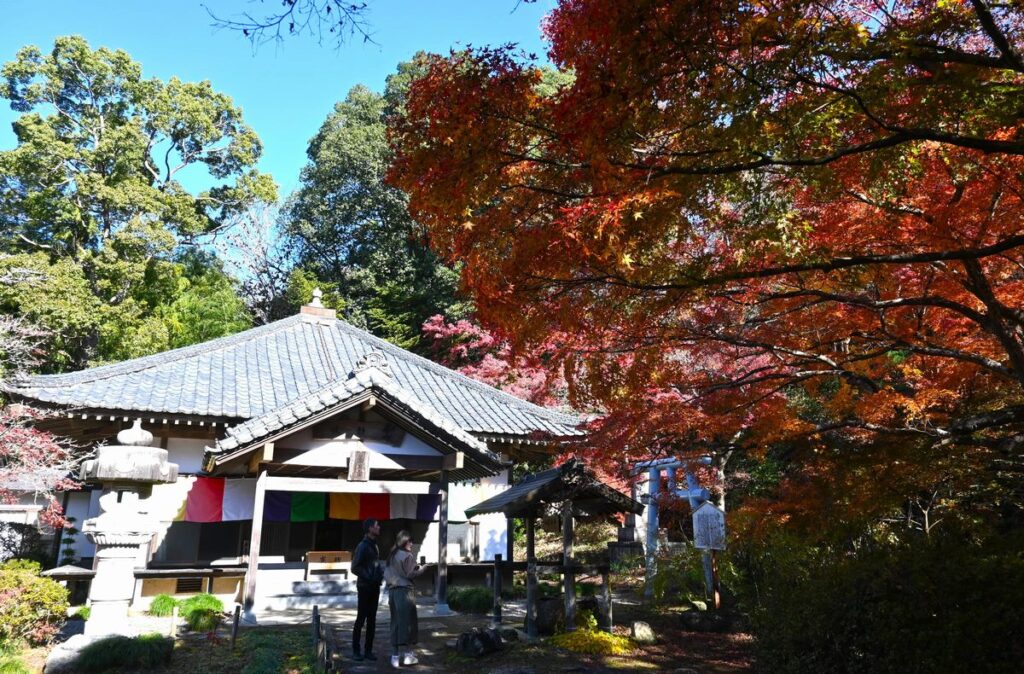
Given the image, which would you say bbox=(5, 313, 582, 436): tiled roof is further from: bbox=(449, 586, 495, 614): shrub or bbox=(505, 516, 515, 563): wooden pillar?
bbox=(449, 586, 495, 614): shrub

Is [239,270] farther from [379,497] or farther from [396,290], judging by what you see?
[379,497]

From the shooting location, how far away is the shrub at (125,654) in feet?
24.9

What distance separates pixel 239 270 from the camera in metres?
35.4

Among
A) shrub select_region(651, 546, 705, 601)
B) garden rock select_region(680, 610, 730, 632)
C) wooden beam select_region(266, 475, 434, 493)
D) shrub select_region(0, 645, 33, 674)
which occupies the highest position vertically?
wooden beam select_region(266, 475, 434, 493)

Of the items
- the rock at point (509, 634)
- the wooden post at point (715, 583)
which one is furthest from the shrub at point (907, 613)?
the wooden post at point (715, 583)

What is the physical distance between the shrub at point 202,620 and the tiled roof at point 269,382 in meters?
3.57

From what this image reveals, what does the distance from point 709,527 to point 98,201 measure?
25.9m

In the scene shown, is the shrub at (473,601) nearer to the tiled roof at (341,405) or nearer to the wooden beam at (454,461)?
the tiled roof at (341,405)

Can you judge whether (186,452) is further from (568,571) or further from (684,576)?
(684,576)

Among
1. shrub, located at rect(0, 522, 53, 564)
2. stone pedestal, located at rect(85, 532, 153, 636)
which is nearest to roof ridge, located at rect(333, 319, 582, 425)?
shrub, located at rect(0, 522, 53, 564)

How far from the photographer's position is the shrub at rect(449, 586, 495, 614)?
42.2ft

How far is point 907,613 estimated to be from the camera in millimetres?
5250

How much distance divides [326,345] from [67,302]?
35.1 feet

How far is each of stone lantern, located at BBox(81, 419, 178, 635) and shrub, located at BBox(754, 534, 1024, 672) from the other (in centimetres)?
741
